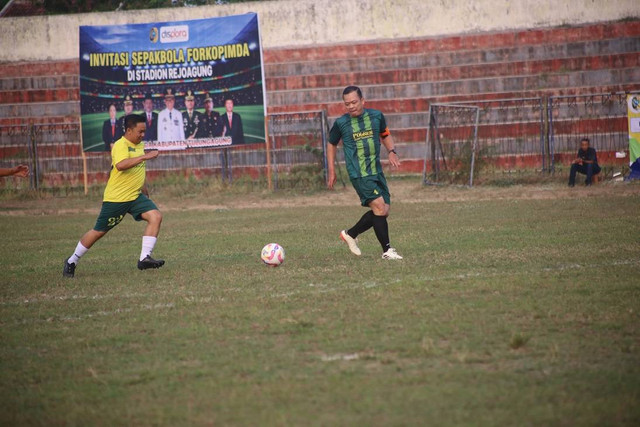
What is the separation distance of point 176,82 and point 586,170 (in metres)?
11.4

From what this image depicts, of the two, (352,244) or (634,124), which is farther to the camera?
(634,124)

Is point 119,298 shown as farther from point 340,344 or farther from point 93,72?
point 93,72

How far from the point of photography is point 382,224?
10500mm

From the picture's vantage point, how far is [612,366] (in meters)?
5.48

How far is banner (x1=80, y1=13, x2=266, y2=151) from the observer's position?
2381 centimetres

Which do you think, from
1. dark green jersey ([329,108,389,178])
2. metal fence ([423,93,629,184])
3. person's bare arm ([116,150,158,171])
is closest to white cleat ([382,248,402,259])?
dark green jersey ([329,108,389,178])

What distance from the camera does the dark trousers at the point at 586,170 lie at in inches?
806

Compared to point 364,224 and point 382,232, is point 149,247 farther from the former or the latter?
point 382,232

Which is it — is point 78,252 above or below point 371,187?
below

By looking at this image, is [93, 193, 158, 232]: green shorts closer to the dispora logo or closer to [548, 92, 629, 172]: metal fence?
[548, 92, 629, 172]: metal fence

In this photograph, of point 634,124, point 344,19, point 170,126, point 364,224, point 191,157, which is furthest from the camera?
point 191,157

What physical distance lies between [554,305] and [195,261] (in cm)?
544

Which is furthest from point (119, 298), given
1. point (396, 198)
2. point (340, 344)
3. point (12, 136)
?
point (12, 136)

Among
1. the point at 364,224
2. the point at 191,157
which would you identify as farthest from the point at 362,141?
the point at 191,157
